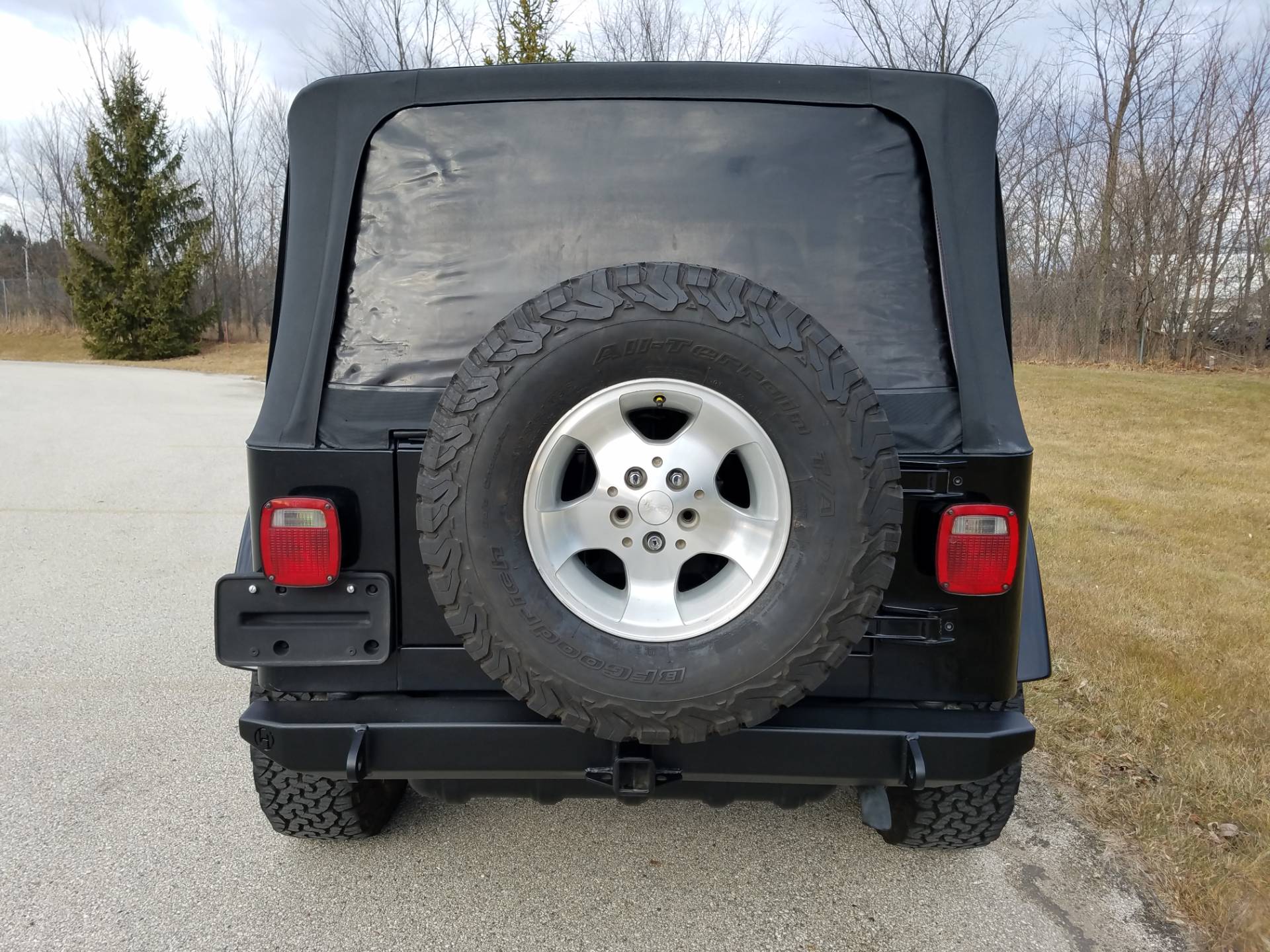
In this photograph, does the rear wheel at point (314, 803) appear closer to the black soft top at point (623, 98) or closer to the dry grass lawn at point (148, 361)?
the black soft top at point (623, 98)

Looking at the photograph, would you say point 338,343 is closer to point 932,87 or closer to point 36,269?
point 932,87

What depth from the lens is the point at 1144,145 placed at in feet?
83.8

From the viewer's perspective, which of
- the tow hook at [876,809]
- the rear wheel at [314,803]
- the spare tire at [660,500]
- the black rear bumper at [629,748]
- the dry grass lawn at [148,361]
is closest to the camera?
the spare tire at [660,500]

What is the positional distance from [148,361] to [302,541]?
35.6 metres

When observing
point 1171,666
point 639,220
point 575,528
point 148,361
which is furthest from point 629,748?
point 148,361

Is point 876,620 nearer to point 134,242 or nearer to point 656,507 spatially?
point 656,507

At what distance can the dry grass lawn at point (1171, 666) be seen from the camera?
271 centimetres

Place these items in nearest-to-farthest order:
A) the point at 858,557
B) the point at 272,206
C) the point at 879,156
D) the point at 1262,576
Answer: the point at 858,557, the point at 879,156, the point at 1262,576, the point at 272,206

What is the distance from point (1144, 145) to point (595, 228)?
29.1m

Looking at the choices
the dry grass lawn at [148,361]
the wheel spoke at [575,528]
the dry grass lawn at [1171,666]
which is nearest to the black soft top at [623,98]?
the wheel spoke at [575,528]

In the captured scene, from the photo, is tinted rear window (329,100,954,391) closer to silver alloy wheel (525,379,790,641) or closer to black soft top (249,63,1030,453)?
black soft top (249,63,1030,453)

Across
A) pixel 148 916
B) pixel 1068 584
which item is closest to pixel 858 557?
pixel 148 916

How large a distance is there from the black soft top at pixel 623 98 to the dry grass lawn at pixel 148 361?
83.1ft

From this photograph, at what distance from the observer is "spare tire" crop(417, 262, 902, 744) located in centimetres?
181
